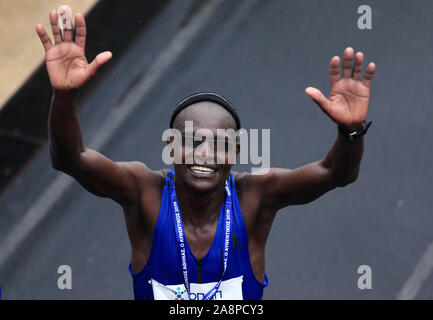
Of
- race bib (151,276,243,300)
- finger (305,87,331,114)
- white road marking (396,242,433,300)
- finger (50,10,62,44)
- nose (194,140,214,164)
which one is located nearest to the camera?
finger (50,10,62,44)

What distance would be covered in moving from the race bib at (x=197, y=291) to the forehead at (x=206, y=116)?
72 centimetres

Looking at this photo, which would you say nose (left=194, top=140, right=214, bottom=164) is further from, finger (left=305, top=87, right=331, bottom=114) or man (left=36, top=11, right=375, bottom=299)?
finger (left=305, top=87, right=331, bottom=114)

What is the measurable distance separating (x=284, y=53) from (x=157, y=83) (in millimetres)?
1077

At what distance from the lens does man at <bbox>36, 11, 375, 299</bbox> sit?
315 cm

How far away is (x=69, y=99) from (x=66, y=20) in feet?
1.03

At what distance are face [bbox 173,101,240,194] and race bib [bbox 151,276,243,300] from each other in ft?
1.46

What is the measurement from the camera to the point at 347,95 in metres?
3.14

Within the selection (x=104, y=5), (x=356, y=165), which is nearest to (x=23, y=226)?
(x=104, y=5)

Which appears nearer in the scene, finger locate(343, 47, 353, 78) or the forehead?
finger locate(343, 47, 353, 78)

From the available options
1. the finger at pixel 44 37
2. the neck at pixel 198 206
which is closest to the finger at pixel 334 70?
the neck at pixel 198 206

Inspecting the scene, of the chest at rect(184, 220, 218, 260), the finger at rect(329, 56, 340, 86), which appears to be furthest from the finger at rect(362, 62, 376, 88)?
the chest at rect(184, 220, 218, 260)

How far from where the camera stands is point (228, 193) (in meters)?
3.52

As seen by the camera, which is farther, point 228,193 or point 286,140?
point 286,140

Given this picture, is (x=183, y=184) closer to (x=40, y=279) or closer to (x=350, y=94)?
(x=350, y=94)
